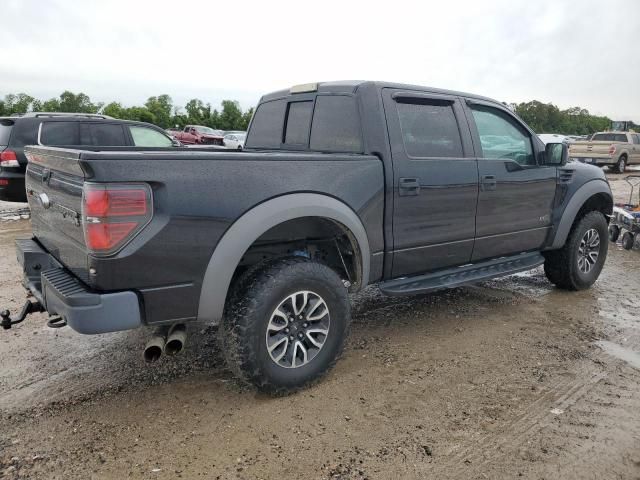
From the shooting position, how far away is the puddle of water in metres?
3.91

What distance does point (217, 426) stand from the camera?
2961mm

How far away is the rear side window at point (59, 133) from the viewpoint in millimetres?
8594

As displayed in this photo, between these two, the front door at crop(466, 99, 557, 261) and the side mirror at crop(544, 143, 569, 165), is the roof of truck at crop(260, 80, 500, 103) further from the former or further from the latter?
the side mirror at crop(544, 143, 569, 165)

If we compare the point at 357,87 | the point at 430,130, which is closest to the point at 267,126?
the point at 357,87

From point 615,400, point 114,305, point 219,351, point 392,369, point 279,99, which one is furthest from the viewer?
point 279,99

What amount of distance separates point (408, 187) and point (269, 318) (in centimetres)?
142

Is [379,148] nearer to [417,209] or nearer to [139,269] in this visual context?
[417,209]

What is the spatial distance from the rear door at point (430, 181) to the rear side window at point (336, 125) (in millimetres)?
243

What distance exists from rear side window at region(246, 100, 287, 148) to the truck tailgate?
6.21 feet

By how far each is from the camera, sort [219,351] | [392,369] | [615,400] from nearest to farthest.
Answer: [615,400]
[392,369]
[219,351]

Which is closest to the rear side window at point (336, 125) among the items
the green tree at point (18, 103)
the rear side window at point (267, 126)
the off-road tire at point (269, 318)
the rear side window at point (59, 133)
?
the rear side window at point (267, 126)

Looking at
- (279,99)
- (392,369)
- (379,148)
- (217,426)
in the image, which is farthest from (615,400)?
(279,99)

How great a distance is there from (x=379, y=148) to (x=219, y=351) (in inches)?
74.1

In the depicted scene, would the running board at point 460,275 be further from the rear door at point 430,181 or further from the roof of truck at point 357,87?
the roof of truck at point 357,87
